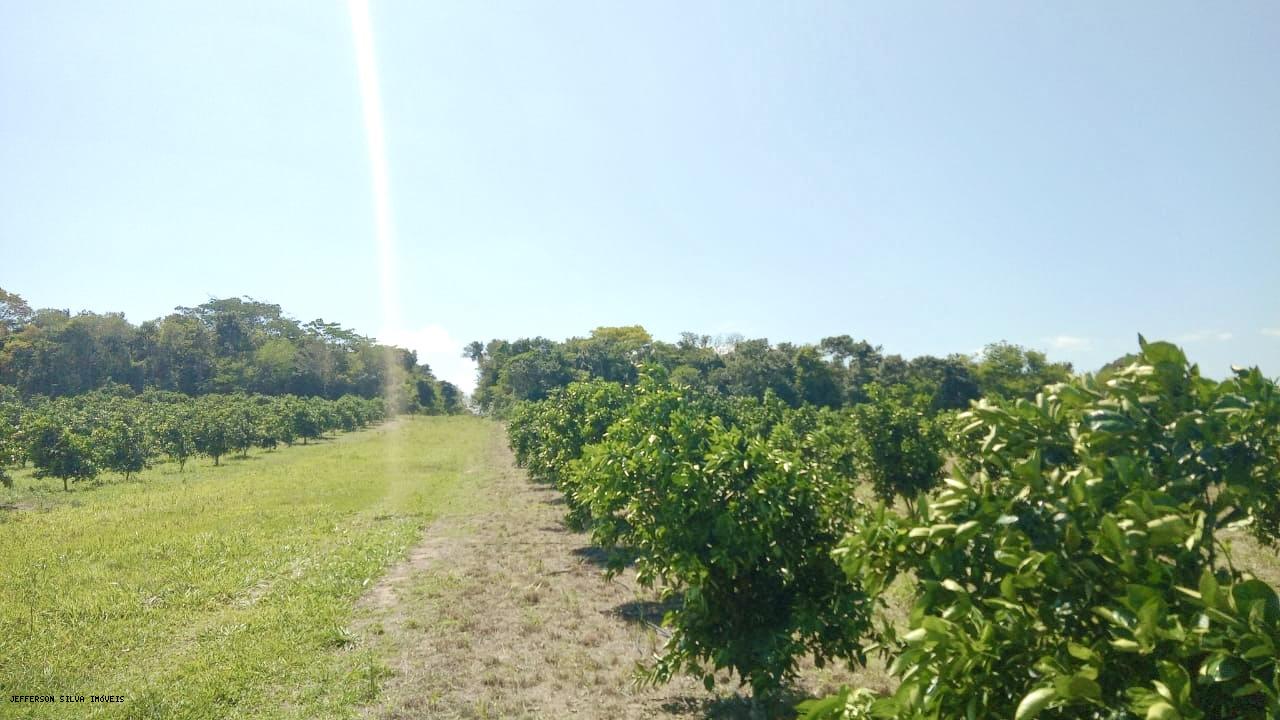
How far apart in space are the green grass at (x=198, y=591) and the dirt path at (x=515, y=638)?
0.56 meters

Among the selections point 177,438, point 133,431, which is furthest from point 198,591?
point 177,438

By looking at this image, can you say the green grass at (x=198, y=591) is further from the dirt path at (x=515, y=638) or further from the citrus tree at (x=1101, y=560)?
the citrus tree at (x=1101, y=560)

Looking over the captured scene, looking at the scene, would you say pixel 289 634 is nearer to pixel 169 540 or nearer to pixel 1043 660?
Answer: pixel 169 540

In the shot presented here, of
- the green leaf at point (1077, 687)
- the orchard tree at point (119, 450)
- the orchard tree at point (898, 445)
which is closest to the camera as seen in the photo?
the green leaf at point (1077, 687)

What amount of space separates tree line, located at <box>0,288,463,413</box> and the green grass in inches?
2181

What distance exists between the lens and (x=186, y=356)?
7919 cm

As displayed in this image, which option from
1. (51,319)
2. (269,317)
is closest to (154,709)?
(51,319)

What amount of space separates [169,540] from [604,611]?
11926 mm

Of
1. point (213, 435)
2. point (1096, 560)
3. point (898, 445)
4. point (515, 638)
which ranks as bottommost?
point (515, 638)

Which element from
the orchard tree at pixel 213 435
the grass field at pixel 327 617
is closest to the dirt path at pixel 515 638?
the grass field at pixel 327 617

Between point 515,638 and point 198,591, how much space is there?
21.7ft

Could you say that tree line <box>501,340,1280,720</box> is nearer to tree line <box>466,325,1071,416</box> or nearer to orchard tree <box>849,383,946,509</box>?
orchard tree <box>849,383,946,509</box>

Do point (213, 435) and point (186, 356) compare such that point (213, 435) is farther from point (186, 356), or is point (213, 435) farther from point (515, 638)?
point (186, 356)

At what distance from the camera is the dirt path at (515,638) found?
24.8 ft
